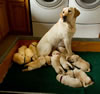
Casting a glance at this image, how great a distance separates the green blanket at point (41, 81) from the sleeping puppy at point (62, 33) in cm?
29

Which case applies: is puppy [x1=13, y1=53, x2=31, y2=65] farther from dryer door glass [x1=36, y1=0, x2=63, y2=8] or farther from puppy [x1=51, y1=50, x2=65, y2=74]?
dryer door glass [x1=36, y1=0, x2=63, y2=8]

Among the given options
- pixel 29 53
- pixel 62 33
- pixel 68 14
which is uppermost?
pixel 68 14

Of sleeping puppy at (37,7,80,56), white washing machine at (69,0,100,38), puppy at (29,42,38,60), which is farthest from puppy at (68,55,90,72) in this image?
white washing machine at (69,0,100,38)

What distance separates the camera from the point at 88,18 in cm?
248

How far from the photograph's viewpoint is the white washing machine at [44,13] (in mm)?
2440

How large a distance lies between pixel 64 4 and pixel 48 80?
139cm

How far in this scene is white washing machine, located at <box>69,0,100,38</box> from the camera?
7.76 feet

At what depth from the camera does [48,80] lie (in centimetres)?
152

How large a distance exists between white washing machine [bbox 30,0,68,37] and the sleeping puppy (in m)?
0.67

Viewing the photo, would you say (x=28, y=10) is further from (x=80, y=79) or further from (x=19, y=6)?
(x=80, y=79)

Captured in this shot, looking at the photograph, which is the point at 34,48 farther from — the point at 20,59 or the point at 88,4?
the point at 88,4

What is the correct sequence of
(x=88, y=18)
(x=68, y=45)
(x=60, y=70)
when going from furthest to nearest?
(x=88, y=18) < (x=68, y=45) < (x=60, y=70)

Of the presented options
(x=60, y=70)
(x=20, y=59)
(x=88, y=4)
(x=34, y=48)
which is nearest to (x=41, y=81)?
(x=60, y=70)

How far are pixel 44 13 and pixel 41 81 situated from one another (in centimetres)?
138
